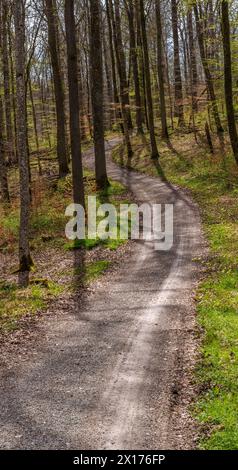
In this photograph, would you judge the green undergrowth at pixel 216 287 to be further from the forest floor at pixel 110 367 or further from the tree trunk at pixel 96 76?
the tree trunk at pixel 96 76

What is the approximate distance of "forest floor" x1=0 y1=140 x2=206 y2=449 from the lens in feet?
22.4

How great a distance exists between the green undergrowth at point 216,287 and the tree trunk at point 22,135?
535 cm

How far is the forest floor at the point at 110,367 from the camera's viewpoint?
6.81 meters

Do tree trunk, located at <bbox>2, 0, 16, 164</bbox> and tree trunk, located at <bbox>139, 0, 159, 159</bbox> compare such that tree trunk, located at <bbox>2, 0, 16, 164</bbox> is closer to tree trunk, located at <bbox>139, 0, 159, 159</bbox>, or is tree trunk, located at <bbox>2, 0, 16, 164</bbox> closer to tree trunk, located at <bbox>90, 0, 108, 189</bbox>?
tree trunk, located at <bbox>90, 0, 108, 189</bbox>

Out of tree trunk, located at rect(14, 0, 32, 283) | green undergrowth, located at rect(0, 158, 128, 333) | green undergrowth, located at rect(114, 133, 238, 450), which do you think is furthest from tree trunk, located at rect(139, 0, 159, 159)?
tree trunk, located at rect(14, 0, 32, 283)

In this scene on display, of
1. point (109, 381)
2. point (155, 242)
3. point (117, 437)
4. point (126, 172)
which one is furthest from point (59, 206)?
point (117, 437)

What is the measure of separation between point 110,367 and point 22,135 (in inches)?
310

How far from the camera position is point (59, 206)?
23.5m

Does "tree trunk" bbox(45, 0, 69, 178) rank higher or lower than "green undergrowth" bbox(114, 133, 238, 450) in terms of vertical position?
higher

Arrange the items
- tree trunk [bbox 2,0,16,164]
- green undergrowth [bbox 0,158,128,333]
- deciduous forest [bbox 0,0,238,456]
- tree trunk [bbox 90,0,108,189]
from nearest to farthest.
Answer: deciduous forest [bbox 0,0,238,456] < green undergrowth [bbox 0,158,128,333] < tree trunk [bbox 90,0,108,189] < tree trunk [bbox 2,0,16,164]

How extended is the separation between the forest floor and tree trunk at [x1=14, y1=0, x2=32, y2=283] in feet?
5.03

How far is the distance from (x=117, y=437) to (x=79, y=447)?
1.70 feet

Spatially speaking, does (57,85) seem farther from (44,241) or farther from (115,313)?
(115,313)
